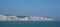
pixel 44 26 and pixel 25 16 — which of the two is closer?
pixel 25 16

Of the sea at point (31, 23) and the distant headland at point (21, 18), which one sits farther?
the sea at point (31, 23)

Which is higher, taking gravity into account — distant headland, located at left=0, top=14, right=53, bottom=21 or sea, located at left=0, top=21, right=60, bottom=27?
distant headland, located at left=0, top=14, right=53, bottom=21

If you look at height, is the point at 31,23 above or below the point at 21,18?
below

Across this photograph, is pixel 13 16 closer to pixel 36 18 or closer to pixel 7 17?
pixel 7 17

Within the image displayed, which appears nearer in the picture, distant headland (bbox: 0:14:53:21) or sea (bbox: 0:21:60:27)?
distant headland (bbox: 0:14:53:21)

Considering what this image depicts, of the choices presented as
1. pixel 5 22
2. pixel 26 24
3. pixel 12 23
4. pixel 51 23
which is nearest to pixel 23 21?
pixel 26 24

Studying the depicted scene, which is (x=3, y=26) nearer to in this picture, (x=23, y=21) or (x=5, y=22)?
(x=5, y=22)

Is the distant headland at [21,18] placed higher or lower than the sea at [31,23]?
higher

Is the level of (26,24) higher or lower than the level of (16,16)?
lower

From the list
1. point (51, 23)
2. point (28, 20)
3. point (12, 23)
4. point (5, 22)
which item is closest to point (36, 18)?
point (28, 20)
